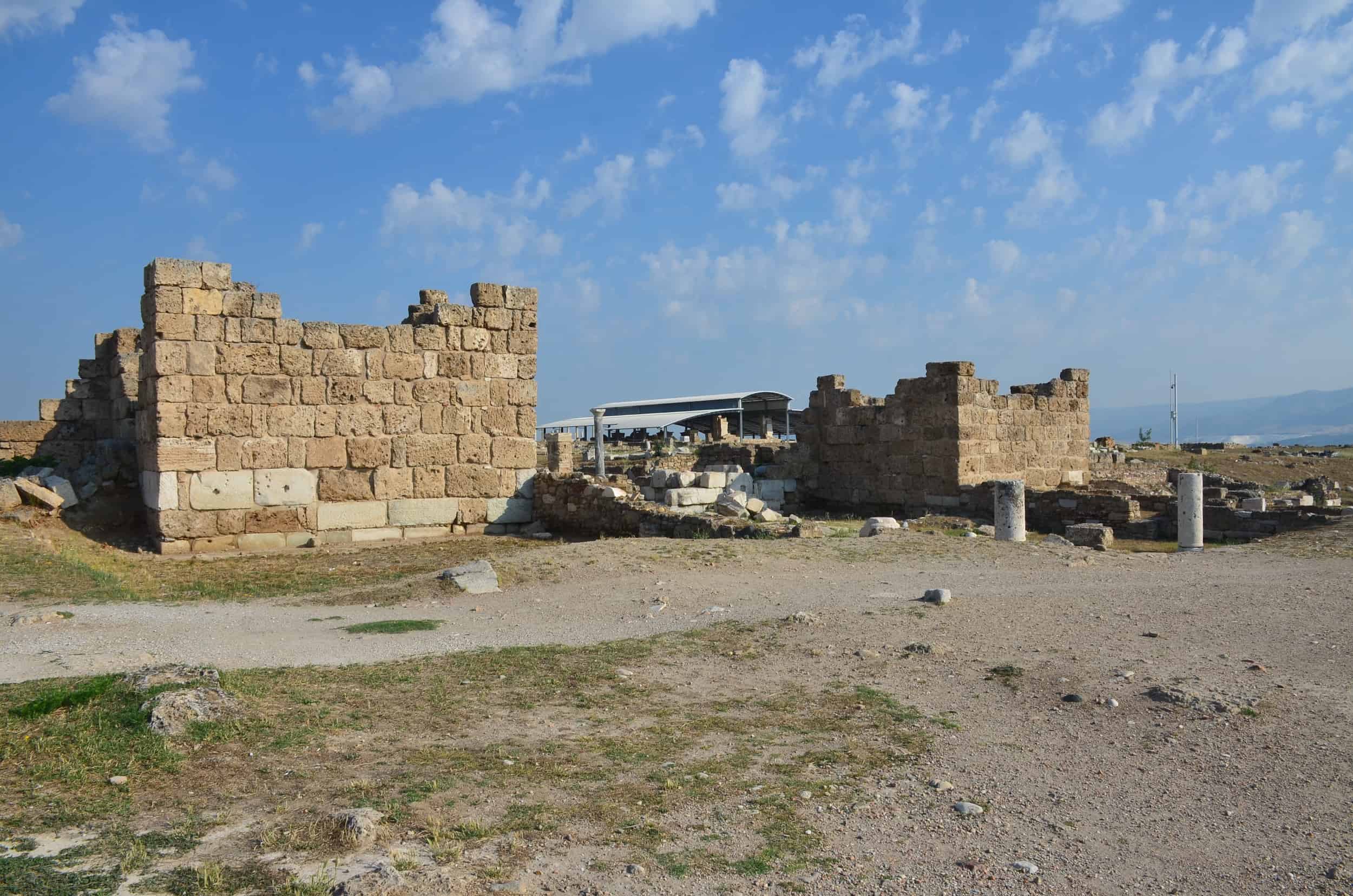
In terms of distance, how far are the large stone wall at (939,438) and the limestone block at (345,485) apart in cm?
953

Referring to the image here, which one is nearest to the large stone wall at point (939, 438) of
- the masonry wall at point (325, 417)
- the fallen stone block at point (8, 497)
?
the masonry wall at point (325, 417)

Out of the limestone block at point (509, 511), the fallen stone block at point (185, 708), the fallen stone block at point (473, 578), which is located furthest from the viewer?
the limestone block at point (509, 511)

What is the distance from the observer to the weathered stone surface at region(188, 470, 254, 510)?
1270 centimetres

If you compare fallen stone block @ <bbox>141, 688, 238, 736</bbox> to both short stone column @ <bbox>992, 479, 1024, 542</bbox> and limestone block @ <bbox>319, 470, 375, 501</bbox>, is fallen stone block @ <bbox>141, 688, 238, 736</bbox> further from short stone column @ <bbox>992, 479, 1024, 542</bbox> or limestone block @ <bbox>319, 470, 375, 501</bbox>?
short stone column @ <bbox>992, 479, 1024, 542</bbox>

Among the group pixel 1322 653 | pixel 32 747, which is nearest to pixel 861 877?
pixel 32 747

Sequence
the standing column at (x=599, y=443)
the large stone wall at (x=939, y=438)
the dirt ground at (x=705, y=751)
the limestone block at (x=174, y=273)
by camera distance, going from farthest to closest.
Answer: the standing column at (x=599, y=443) → the large stone wall at (x=939, y=438) → the limestone block at (x=174, y=273) → the dirt ground at (x=705, y=751)

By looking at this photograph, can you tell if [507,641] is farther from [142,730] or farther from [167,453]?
[167,453]

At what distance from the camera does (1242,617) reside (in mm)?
7609

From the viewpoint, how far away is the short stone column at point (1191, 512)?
534 inches

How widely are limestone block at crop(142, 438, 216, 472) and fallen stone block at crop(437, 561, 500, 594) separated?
16.1 ft

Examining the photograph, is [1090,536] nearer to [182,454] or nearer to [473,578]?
[473,578]

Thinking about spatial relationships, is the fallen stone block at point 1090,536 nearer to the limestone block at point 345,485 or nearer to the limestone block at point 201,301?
the limestone block at point 345,485

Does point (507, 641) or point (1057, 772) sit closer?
point (1057, 772)

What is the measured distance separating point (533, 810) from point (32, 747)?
2.32m
